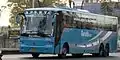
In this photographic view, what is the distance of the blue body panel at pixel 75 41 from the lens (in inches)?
1104

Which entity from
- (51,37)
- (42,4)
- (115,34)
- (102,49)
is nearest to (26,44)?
(51,37)

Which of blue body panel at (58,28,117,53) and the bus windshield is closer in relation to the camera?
the bus windshield

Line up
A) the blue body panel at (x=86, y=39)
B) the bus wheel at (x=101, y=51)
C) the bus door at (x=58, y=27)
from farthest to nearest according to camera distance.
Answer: the bus wheel at (x=101, y=51) → the blue body panel at (x=86, y=39) → the bus door at (x=58, y=27)

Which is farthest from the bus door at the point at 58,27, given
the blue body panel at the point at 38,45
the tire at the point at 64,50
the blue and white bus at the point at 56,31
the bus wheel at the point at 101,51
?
the bus wheel at the point at 101,51

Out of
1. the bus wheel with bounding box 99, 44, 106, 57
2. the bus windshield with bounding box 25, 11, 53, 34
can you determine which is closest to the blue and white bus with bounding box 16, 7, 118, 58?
the bus windshield with bounding box 25, 11, 53, 34

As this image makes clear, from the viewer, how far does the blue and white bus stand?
91.8 feet

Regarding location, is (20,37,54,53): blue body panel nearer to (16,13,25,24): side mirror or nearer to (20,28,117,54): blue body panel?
(20,28,117,54): blue body panel

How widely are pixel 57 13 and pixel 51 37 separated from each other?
5.09 feet

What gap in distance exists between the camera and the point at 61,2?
68.1 metres

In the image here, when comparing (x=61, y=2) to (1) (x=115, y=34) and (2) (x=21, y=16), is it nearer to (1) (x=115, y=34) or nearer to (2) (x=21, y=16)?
(1) (x=115, y=34)

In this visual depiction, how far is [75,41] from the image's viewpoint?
30.9m

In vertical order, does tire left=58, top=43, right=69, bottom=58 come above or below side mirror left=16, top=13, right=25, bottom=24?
below

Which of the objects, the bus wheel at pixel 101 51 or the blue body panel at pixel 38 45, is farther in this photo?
the bus wheel at pixel 101 51

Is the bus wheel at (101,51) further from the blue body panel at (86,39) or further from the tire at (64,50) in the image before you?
the tire at (64,50)
